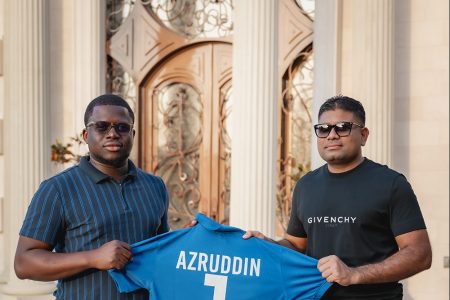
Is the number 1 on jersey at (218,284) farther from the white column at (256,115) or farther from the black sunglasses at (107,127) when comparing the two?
the white column at (256,115)

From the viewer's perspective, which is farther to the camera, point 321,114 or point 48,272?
point 321,114

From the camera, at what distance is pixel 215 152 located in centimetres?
893

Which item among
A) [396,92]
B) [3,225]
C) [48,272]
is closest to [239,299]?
[48,272]

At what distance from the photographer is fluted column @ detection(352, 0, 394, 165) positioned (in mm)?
7312

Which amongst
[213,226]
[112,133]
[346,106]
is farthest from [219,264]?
[346,106]

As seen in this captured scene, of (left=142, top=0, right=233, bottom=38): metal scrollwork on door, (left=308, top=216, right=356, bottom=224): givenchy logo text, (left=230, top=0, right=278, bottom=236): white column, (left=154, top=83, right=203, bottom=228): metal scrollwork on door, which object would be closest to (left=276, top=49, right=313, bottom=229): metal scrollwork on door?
(left=142, top=0, right=233, bottom=38): metal scrollwork on door

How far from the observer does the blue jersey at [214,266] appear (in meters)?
3.42

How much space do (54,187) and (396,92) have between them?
16.9 ft

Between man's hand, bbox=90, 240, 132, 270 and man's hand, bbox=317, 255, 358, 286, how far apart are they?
→ 853 mm

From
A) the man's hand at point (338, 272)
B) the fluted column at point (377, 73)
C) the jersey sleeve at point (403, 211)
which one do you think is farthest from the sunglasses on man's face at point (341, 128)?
the fluted column at point (377, 73)

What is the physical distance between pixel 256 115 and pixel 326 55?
1171mm

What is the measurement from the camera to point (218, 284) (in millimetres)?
3453

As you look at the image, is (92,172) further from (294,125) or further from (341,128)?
(294,125)

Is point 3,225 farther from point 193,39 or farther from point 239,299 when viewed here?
point 239,299
